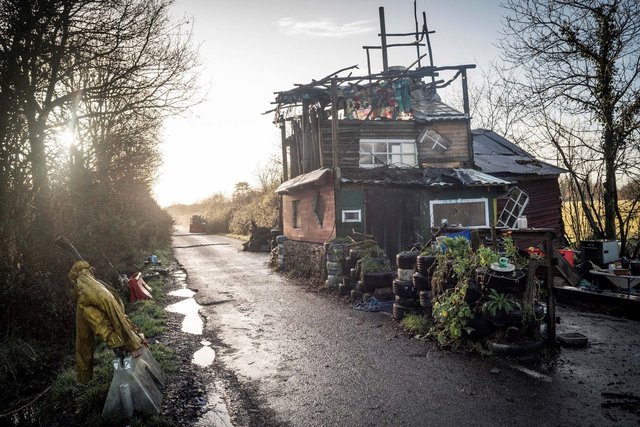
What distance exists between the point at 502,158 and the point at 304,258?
38.6 feet

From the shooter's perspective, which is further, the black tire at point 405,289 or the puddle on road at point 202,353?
the black tire at point 405,289

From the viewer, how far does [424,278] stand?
316 inches

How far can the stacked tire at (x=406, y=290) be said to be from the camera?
8453mm

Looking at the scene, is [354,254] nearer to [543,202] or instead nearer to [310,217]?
[310,217]

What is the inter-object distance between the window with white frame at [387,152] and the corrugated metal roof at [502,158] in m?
3.83

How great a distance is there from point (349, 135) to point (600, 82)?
322 inches

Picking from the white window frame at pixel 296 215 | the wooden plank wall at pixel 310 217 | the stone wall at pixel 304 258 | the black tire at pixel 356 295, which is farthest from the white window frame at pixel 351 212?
the white window frame at pixel 296 215

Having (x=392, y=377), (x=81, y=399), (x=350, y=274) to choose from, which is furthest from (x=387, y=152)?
(x=81, y=399)

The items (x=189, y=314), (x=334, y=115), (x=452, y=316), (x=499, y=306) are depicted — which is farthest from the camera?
(x=334, y=115)

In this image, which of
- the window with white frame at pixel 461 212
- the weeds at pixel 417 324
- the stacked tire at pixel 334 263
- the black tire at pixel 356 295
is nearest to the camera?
the weeds at pixel 417 324

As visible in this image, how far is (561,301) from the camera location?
10.2m

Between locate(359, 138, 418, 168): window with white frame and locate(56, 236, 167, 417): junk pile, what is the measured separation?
465 inches

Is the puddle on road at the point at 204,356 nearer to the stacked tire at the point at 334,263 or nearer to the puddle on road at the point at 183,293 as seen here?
the puddle on road at the point at 183,293

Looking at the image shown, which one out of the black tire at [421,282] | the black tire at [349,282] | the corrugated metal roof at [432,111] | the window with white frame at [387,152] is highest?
the corrugated metal roof at [432,111]
